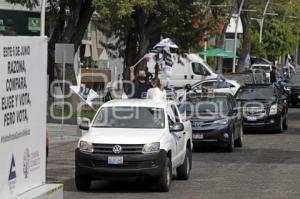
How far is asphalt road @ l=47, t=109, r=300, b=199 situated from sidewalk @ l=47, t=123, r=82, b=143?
681 mm

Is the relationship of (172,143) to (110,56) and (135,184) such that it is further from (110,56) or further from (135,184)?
(110,56)

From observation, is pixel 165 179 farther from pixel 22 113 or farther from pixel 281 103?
pixel 281 103

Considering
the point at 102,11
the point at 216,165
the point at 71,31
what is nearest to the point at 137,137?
the point at 216,165

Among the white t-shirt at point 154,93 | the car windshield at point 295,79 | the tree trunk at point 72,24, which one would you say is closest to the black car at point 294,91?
the car windshield at point 295,79

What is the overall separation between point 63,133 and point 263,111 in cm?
711

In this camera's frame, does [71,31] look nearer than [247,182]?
No

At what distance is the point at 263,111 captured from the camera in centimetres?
2594

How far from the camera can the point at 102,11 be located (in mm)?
25625

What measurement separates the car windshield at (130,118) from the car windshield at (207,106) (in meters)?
7.16

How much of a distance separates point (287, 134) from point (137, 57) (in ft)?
30.3

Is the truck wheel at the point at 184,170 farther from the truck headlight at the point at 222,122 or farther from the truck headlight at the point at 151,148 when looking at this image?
the truck headlight at the point at 222,122

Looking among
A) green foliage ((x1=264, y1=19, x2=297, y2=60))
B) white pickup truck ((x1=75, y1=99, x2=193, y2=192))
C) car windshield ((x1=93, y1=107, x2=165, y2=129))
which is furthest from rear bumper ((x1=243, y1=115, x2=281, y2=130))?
green foliage ((x1=264, y1=19, x2=297, y2=60))

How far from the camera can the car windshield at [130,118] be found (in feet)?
45.1

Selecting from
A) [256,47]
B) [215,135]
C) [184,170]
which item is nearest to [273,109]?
[215,135]
